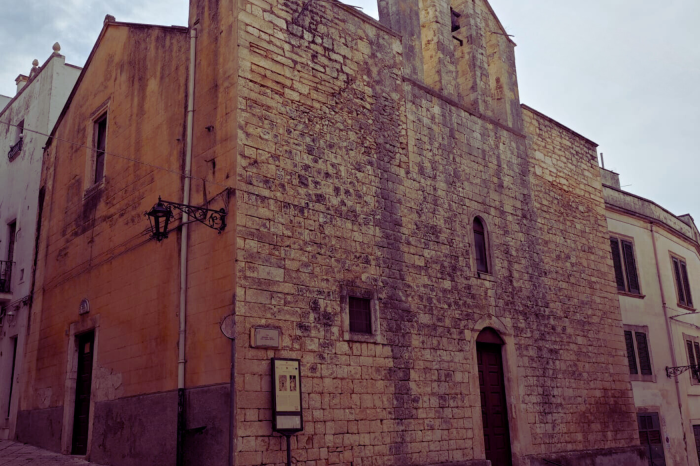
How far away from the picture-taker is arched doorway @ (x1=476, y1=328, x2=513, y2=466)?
11688mm

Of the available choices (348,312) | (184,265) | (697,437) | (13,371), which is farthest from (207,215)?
(697,437)

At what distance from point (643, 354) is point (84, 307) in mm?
13612

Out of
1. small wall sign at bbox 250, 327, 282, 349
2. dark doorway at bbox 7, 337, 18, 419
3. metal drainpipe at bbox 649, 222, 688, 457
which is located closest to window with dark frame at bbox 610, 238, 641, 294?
metal drainpipe at bbox 649, 222, 688, 457

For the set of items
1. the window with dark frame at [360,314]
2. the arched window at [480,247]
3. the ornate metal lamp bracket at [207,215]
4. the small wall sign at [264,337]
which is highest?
the arched window at [480,247]

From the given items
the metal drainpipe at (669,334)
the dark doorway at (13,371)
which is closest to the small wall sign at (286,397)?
the dark doorway at (13,371)

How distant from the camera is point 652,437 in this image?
16.8m

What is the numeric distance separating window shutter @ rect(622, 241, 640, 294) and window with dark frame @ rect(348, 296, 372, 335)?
1048cm

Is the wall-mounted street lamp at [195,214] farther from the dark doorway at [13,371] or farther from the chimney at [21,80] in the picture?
the chimney at [21,80]

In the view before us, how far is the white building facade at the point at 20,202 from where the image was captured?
14.4m

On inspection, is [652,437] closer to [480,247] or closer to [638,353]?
[638,353]

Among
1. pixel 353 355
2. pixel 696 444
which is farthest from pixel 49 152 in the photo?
pixel 696 444

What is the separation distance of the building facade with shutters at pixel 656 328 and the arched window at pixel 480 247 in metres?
6.48

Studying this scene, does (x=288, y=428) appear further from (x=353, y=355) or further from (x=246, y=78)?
(x=246, y=78)

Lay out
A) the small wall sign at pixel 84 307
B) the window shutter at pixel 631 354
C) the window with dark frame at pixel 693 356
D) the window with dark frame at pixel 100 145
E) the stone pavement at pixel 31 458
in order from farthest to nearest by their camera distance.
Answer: the window with dark frame at pixel 693 356 < the window shutter at pixel 631 354 < the window with dark frame at pixel 100 145 < the small wall sign at pixel 84 307 < the stone pavement at pixel 31 458
